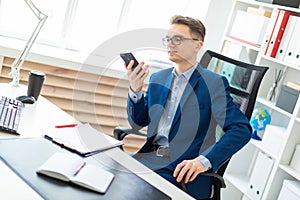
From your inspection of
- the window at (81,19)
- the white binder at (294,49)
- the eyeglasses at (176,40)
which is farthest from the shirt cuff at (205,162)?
the window at (81,19)

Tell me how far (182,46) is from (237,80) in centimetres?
41

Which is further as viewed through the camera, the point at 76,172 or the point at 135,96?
the point at 135,96

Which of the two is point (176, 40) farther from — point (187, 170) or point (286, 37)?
point (286, 37)

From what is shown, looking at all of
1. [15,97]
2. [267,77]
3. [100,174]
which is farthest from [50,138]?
[267,77]

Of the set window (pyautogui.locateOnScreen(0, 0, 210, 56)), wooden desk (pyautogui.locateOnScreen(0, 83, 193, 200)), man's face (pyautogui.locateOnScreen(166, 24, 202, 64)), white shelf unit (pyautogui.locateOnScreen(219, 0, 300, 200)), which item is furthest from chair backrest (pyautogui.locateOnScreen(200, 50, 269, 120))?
window (pyautogui.locateOnScreen(0, 0, 210, 56))

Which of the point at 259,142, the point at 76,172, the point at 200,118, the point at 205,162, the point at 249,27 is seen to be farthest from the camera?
the point at 249,27

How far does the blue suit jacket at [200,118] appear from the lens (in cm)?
188

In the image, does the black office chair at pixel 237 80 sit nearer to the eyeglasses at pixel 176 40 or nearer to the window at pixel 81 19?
the eyeglasses at pixel 176 40

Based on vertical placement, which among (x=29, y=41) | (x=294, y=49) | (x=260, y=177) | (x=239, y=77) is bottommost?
(x=260, y=177)

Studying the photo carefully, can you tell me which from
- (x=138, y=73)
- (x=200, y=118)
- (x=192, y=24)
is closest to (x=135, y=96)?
(x=138, y=73)

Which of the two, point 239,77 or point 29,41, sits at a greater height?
point 239,77

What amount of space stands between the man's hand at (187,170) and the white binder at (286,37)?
4.68 ft

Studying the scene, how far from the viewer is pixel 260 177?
280cm

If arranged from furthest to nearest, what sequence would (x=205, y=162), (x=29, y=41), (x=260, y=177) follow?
(x=260, y=177) < (x=29, y=41) < (x=205, y=162)
